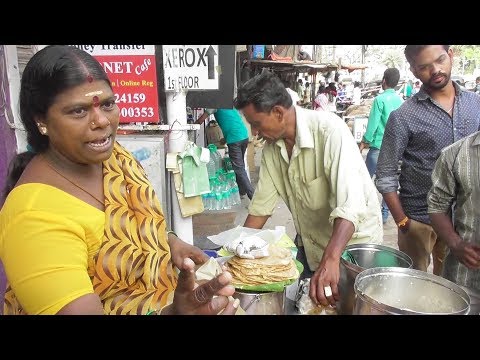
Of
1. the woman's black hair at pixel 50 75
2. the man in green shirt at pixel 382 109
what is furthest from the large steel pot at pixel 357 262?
the man in green shirt at pixel 382 109

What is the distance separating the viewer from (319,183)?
219 centimetres

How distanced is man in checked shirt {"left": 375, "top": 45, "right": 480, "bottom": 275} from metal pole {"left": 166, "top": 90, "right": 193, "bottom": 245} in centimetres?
141

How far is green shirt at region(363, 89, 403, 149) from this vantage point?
5035 millimetres

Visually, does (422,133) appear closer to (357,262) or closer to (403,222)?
(403,222)

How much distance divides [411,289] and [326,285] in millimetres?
327

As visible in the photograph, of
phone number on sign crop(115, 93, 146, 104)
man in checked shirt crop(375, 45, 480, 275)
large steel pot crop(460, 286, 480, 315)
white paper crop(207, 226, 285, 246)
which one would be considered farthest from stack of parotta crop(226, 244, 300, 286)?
phone number on sign crop(115, 93, 146, 104)

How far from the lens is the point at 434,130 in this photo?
257cm

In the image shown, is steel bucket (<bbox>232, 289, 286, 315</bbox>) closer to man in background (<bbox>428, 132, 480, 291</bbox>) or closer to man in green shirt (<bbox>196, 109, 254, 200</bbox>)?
man in background (<bbox>428, 132, 480, 291</bbox>)

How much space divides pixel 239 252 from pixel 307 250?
3.01ft

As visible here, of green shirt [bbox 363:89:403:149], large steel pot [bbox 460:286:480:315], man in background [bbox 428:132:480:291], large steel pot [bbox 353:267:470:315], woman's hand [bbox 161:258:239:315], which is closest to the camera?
woman's hand [bbox 161:258:239:315]

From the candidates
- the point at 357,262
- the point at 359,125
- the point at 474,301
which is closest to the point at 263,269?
the point at 357,262

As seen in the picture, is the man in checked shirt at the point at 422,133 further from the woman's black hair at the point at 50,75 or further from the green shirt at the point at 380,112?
the green shirt at the point at 380,112
